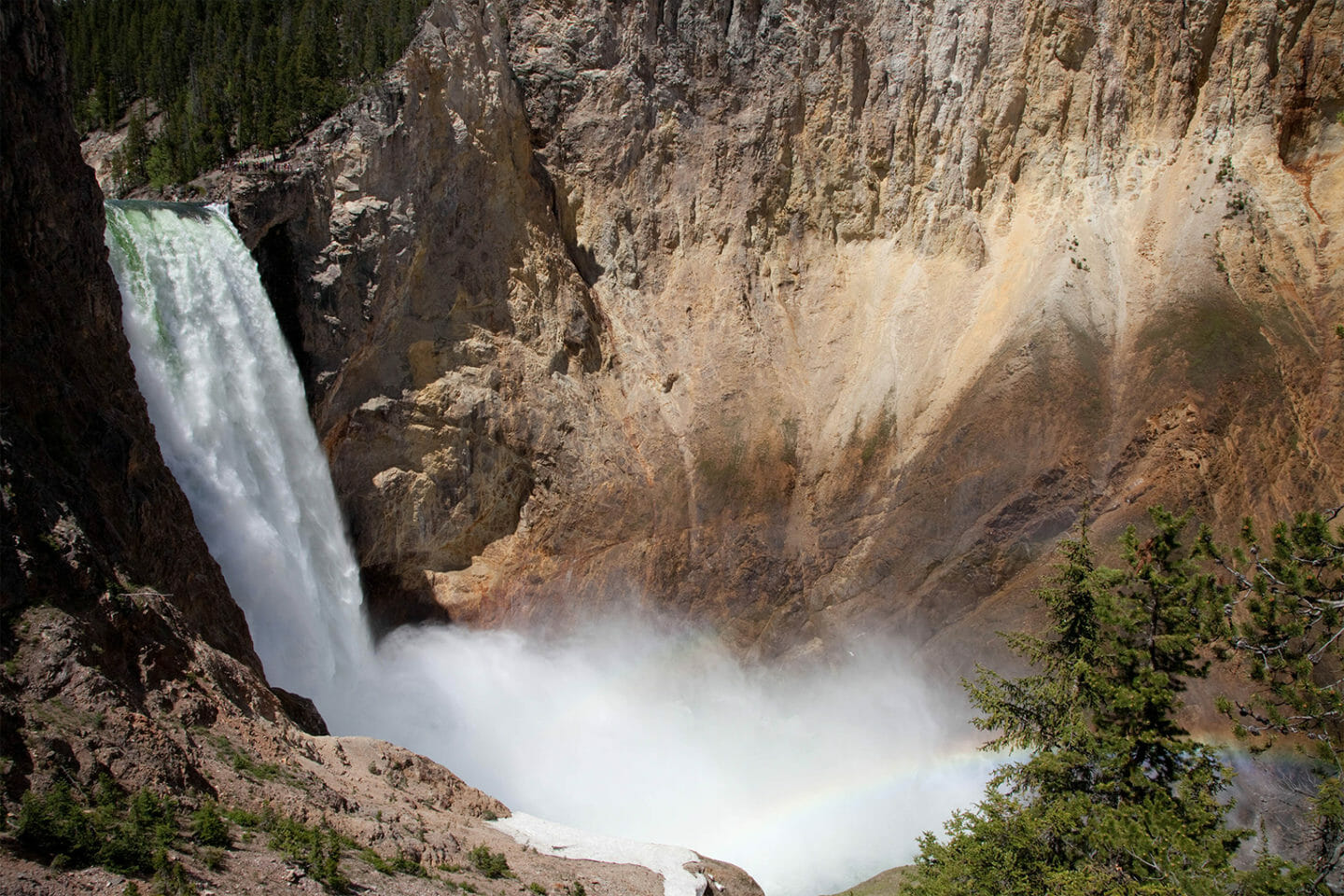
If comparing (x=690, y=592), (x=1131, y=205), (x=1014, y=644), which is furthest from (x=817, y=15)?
(x=1014, y=644)

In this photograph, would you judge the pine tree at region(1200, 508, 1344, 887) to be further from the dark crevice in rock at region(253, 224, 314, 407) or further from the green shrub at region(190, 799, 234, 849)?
the dark crevice in rock at region(253, 224, 314, 407)

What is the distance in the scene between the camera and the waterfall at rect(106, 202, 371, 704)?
19.8m

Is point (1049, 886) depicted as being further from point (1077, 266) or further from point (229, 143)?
point (229, 143)

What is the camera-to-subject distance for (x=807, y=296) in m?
29.5

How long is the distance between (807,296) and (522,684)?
14.3m

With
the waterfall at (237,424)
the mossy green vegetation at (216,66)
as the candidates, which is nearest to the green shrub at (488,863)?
the waterfall at (237,424)

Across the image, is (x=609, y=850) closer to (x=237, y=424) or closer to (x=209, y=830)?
(x=209, y=830)

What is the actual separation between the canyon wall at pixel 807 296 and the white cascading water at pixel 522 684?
4.19 feet

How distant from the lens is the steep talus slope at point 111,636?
10031mm

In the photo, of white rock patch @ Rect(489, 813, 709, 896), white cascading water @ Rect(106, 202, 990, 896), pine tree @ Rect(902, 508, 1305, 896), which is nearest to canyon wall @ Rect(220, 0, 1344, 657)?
white cascading water @ Rect(106, 202, 990, 896)

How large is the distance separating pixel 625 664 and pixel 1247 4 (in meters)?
24.2

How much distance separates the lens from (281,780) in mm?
11891

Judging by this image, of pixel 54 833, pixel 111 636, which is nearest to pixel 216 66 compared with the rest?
pixel 111 636

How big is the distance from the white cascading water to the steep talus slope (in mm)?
4679
